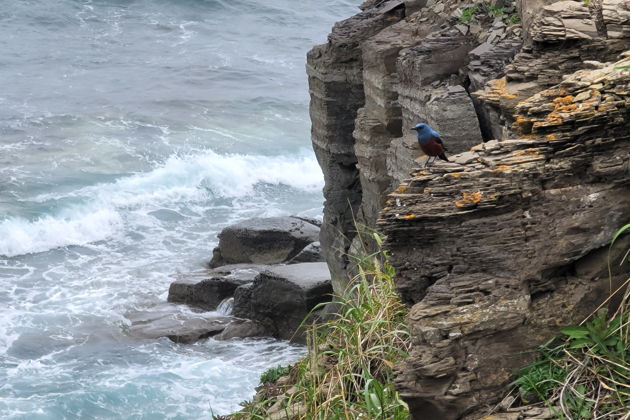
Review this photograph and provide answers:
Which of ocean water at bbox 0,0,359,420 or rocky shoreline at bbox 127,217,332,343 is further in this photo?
rocky shoreline at bbox 127,217,332,343

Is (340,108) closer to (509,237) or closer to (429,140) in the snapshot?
(429,140)

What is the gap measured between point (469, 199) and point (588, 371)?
1148mm

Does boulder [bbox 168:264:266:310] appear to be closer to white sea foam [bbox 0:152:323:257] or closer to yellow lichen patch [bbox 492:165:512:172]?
white sea foam [bbox 0:152:323:257]

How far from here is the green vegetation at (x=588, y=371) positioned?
215 inches

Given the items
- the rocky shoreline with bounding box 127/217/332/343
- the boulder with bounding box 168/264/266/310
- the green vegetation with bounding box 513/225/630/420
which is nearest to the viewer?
the green vegetation with bounding box 513/225/630/420

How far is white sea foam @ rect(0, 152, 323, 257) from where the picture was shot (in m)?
21.3

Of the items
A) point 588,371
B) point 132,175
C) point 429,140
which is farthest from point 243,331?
point 132,175

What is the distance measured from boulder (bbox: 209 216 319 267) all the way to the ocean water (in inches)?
34.1

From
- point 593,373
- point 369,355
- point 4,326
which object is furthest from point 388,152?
point 4,326

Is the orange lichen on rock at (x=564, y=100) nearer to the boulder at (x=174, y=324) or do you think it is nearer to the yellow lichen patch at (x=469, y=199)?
the yellow lichen patch at (x=469, y=199)

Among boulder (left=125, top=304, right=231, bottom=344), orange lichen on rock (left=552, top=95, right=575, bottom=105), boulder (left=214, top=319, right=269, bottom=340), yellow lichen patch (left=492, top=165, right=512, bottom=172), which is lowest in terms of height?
boulder (left=125, top=304, right=231, bottom=344)

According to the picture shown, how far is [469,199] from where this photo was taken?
5.95 m

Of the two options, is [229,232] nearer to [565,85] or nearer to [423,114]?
[423,114]

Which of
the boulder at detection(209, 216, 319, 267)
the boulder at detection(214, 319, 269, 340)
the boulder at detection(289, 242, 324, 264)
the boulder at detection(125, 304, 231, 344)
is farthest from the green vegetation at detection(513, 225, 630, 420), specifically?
the boulder at detection(209, 216, 319, 267)
